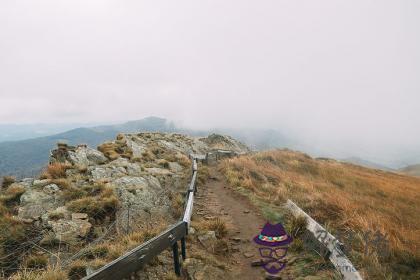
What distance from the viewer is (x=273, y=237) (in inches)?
336

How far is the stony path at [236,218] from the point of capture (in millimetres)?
7707

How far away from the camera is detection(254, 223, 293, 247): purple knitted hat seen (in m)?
8.39

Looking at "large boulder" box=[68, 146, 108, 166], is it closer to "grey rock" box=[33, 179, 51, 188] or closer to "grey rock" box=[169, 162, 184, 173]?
"grey rock" box=[33, 179, 51, 188]

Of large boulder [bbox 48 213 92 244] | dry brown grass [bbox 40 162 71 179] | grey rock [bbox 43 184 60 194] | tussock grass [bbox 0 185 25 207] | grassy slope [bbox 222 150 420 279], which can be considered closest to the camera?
grassy slope [bbox 222 150 420 279]

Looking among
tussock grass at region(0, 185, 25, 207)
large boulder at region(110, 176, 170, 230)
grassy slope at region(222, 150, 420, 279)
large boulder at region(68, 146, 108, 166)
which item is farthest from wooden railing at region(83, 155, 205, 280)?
large boulder at region(68, 146, 108, 166)

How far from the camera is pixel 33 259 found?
740 centimetres

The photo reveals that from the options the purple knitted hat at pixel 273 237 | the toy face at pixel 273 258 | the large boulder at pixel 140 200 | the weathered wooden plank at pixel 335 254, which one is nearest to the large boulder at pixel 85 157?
the large boulder at pixel 140 200

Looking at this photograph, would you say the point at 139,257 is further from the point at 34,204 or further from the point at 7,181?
the point at 7,181

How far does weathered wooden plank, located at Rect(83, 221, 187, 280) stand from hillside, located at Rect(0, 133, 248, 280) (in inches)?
35.6

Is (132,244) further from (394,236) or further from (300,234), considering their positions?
(394,236)

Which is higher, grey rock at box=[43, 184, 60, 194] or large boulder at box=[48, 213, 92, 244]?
grey rock at box=[43, 184, 60, 194]

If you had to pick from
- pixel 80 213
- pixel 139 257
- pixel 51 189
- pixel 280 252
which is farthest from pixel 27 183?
pixel 280 252

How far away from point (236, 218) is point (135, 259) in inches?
268

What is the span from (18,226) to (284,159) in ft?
80.6
